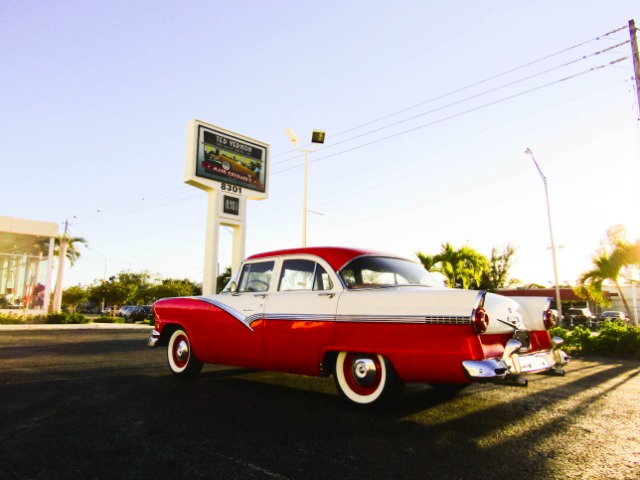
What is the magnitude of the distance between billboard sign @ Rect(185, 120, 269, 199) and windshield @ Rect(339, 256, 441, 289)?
14.7 m

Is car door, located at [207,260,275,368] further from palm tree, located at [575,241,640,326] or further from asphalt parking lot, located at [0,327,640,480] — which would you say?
palm tree, located at [575,241,640,326]

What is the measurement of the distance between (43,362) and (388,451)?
720 centimetres

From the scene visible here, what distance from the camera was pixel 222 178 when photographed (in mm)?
19031

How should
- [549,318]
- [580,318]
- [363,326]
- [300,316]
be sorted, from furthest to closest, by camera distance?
[580,318] < [300,316] < [549,318] < [363,326]

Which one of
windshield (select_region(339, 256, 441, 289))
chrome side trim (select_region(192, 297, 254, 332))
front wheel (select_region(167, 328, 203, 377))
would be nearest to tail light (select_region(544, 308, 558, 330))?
windshield (select_region(339, 256, 441, 289))

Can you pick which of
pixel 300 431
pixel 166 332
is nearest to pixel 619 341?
pixel 300 431

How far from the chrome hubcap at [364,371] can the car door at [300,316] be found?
35cm

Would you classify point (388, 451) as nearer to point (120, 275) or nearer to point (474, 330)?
point (474, 330)

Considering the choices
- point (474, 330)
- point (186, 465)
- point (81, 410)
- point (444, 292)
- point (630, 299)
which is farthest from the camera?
point (630, 299)

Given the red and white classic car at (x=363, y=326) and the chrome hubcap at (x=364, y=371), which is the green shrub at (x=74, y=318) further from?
the chrome hubcap at (x=364, y=371)

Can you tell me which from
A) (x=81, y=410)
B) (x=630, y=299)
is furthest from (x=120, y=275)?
(x=81, y=410)

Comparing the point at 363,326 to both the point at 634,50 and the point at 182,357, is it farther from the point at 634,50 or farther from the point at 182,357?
the point at 634,50

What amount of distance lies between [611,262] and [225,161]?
50.7 ft

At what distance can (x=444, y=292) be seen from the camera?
3830 mm
